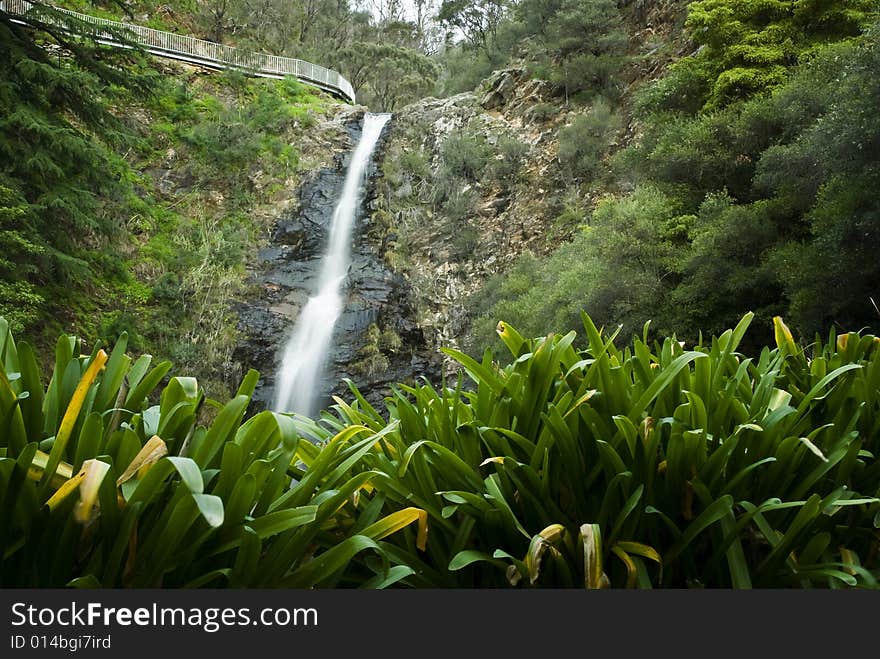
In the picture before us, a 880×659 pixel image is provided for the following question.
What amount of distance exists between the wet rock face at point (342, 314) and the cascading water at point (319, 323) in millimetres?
192

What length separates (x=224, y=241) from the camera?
58.2 ft

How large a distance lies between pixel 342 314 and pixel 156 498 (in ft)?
50.7

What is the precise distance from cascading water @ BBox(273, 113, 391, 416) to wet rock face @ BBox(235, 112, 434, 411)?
0.63 feet

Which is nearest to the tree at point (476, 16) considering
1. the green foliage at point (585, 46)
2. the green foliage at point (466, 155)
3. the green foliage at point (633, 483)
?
the green foliage at point (585, 46)

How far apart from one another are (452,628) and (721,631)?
0.42m

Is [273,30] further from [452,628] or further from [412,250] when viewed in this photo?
[452,628]

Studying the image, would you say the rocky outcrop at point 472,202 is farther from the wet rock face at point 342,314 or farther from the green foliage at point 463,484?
the green foliage at point 463,484

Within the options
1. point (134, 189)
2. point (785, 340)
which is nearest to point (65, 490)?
point (785, 340)

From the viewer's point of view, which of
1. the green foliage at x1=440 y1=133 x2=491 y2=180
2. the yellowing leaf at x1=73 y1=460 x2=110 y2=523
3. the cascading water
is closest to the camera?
the yellowing leaf at x1=73 y1=460 x2=110 y2=523

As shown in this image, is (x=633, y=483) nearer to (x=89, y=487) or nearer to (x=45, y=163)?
(x=89, y=487)

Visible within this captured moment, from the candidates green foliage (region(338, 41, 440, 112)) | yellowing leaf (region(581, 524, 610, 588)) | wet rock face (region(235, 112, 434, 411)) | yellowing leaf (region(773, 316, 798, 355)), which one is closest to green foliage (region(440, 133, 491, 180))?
wet rock face (region(235, 112, 434, 411))

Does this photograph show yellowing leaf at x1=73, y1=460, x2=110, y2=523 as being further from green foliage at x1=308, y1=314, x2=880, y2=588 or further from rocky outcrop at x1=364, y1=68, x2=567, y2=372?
rocky outcrop at x1=364, y1=68, x2=567, y2=372

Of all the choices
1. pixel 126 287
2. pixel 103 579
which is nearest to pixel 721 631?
pixel 103 579

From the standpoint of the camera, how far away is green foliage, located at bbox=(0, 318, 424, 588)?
968 millimetres
